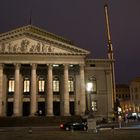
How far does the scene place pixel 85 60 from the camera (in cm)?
6053

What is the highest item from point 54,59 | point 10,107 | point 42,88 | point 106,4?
point 106,4

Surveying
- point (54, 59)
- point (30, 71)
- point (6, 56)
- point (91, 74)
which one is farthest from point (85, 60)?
point (6, 56)

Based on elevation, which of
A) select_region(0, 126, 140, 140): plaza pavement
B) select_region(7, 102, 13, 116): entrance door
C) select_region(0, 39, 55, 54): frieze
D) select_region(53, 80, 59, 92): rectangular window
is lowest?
select_region(0, 126, 140, 140): plaza pavement

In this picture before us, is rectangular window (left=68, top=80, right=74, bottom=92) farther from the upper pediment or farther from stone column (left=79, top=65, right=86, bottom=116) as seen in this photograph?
the upper pediment

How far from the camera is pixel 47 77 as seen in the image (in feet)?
183

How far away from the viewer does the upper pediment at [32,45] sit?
54500 millimetres

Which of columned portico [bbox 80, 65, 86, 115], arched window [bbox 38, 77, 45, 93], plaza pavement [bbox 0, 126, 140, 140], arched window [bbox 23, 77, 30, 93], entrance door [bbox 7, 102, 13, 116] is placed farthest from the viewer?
arched window [bbox 38, 77, 45, 93]

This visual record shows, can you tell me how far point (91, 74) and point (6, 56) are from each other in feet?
61.9

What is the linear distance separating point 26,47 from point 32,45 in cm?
122

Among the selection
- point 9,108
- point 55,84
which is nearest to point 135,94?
point 55,84

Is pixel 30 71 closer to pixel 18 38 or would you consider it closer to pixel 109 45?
pixel 18 38

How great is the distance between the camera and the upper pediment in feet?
179

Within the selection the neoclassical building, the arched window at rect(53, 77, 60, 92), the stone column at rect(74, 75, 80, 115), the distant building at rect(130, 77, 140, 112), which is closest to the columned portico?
the neoclassical building

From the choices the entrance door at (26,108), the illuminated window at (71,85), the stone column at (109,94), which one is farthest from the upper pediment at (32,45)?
the entrance door at (26,108)
